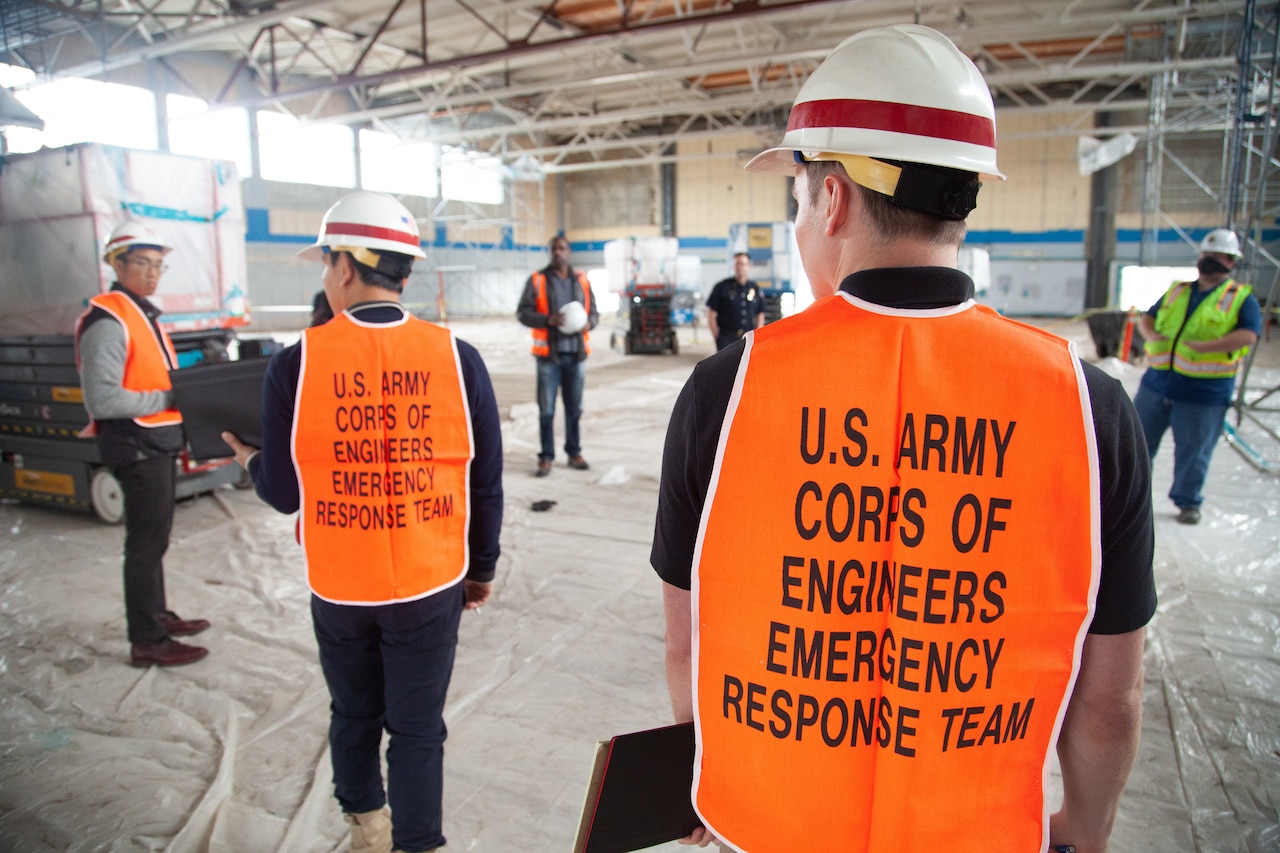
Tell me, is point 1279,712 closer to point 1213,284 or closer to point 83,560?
point 1213,284

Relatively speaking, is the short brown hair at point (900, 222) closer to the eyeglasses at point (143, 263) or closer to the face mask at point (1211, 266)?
the eyeglasses at point (143, 263)

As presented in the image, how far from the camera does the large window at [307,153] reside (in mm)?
19250

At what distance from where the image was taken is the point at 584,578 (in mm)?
4355

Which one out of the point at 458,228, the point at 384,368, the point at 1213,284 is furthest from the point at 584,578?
the point at 458,228

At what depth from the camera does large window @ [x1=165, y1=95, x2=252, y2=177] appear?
650 inches

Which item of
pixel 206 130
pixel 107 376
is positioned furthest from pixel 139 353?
pixel 206 130

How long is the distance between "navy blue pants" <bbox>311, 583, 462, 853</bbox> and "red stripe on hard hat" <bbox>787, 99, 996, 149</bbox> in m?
1.59

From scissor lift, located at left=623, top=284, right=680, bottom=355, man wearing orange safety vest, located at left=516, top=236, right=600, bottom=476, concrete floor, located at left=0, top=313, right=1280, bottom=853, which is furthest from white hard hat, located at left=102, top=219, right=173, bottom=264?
scissor lift, located at left=623, top=284, right=680, bottom=355

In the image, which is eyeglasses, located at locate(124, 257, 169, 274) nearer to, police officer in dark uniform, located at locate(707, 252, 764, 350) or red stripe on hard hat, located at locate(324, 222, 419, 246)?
red stripe on hard hat, located at locate(324, 222, 419, 246)

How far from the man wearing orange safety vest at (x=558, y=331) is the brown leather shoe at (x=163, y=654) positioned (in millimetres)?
3455

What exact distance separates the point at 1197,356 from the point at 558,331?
455 cm

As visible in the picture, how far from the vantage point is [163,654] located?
3.37 m

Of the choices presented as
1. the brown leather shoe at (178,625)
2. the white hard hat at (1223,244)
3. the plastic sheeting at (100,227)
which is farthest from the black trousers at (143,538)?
the white hard hat at (1223,244)

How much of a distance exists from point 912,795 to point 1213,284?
5.42 metres
